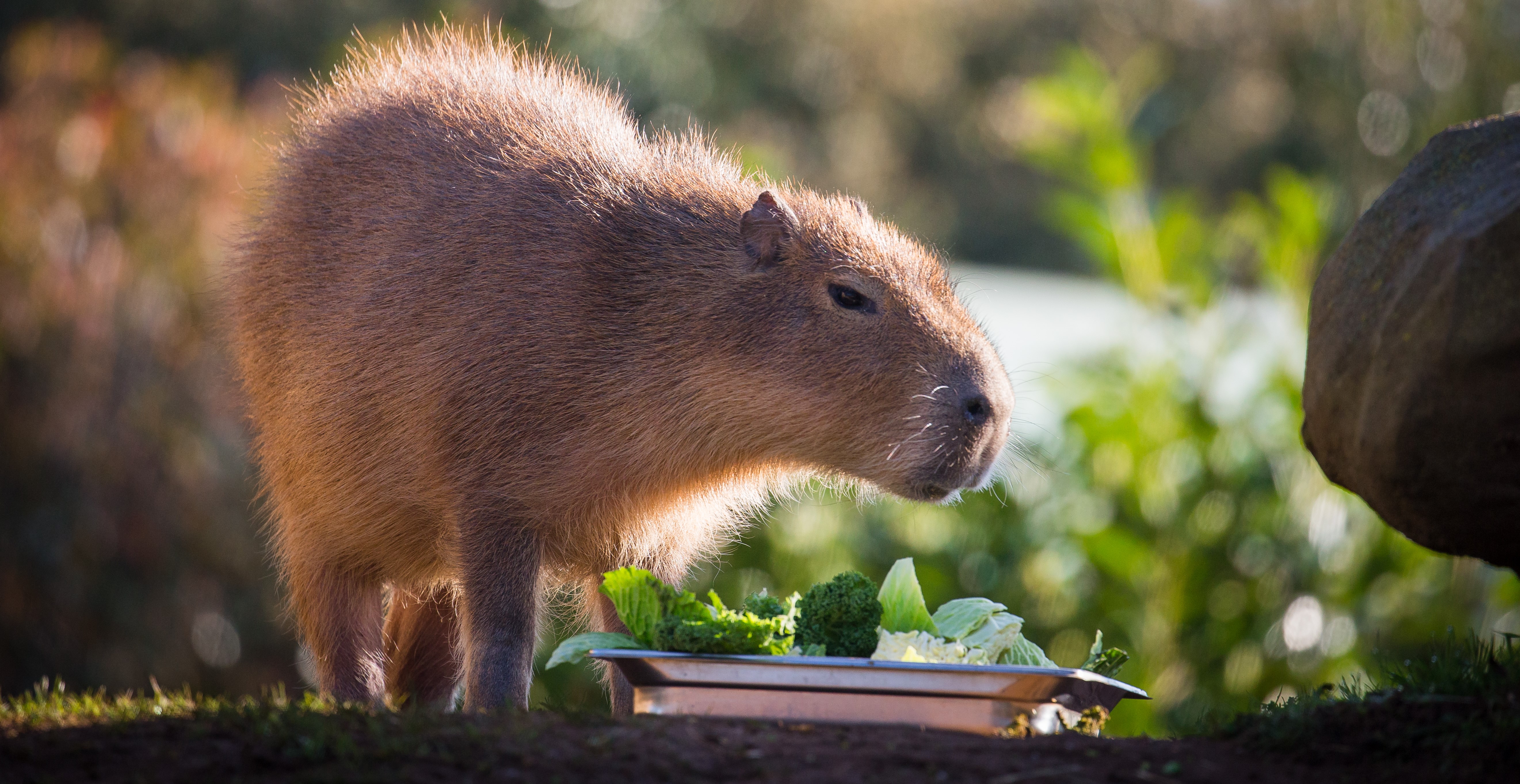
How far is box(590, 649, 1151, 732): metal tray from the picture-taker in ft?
11.3

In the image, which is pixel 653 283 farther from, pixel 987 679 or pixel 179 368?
pixel 179 368

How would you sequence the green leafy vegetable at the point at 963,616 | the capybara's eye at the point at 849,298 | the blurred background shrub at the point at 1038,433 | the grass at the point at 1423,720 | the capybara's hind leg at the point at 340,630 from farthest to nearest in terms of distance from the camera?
the blurred background shrub at the point at 1038,433
the capybara's hind leg at the point at 340,630
the capybara's eye at the point at 849,298
the green leafy vegetable at the point at 963,616
the grass at the point at 1423,720

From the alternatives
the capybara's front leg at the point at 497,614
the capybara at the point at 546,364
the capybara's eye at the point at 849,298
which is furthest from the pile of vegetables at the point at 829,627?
the capybara's eye at the point at 849,298

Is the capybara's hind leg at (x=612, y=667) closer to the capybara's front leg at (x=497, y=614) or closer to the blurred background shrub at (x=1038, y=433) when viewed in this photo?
the capybara's front leg at (x=497, y=614)

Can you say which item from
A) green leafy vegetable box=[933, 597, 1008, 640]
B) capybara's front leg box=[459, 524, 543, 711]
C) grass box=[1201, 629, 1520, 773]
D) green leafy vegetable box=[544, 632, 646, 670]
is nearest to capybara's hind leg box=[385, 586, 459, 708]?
capybara's front leg box=[459, 524, 543, 711]

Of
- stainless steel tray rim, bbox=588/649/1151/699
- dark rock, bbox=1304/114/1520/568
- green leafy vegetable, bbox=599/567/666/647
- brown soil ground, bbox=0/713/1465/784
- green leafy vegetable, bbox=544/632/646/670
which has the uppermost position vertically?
dark rock, bbox=1304/114/1520/568

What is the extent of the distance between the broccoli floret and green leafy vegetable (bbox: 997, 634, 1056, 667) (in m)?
0.53

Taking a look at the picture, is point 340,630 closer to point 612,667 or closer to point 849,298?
point 612,667

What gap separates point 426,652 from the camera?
5.38 m

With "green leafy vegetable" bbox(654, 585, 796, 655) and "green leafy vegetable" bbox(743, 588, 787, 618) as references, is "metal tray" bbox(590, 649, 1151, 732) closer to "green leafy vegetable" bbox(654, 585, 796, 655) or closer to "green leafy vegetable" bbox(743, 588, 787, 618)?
"green leafy vegetable" bbox(654, 585, 796, 655)

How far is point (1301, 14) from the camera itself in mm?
15367

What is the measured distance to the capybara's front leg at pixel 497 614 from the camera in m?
4.09

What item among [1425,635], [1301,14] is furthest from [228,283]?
[1301,14]

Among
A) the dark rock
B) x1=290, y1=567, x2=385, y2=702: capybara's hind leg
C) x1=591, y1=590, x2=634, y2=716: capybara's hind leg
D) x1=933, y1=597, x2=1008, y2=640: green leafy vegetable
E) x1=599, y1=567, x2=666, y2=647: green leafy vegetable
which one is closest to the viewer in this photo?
the dark rock
